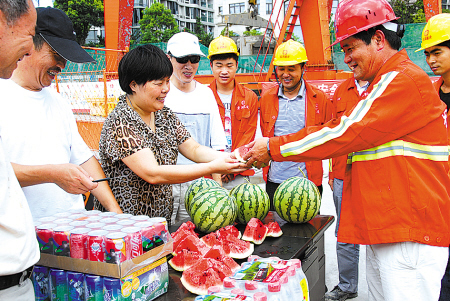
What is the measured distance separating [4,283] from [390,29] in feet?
8.61

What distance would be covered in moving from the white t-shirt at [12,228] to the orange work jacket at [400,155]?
6.13ft

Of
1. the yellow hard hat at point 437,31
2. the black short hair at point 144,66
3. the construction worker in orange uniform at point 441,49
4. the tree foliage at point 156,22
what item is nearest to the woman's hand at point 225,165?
the black short hair at point 144,66

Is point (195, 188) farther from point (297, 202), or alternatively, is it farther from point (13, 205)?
point (13, 205)

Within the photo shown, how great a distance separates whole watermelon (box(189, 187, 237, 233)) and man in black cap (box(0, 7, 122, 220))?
0.60 m

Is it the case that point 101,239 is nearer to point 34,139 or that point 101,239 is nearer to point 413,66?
point 34,139

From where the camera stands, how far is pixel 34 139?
2.39m

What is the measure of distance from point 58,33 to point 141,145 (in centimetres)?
90

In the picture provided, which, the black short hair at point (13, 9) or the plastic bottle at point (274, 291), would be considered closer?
the black short hair at point (13, 9)

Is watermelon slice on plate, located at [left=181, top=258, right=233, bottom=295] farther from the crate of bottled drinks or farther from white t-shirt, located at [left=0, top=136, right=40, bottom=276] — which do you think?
white t-shirt, located at [left=0, top=136, right=40, bottom=276]

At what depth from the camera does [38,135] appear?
241 centimetres

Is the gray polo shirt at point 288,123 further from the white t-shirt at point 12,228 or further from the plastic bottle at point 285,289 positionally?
the white t-shirt at point 12,228

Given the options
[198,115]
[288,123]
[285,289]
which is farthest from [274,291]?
[288,123]

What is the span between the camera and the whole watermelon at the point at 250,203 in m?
3.05

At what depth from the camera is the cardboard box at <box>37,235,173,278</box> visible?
5.40ft
